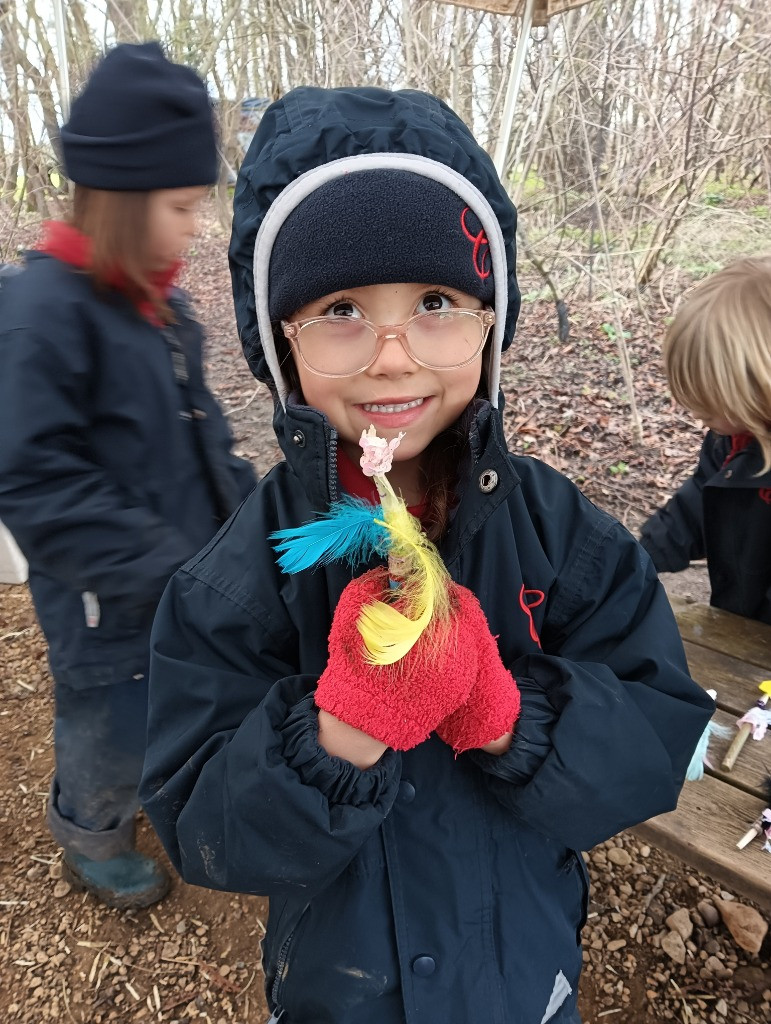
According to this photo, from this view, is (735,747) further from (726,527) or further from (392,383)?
(392,383)

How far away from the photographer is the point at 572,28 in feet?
18.4

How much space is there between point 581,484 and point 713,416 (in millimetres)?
2759

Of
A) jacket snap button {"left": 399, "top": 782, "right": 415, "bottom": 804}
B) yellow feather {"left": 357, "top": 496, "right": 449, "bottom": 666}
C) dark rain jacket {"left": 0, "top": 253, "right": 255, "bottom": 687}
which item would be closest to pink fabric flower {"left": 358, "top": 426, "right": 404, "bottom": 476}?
yellow feather {"left": 357, "top": 496, "right": 449, "bottom": 666}

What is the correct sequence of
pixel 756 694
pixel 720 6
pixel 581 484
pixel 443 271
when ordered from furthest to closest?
pixel 720 6 → pixel 581 484 → pixel 756 694 → pixel 443 271

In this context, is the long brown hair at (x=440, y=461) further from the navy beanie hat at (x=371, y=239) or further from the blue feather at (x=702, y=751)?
the blue feather at (x=702, y=751)

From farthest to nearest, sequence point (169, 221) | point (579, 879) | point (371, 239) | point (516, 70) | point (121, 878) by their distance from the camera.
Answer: point (516, 70), point (121, 878), point (169, 221), point (579, 879), point (371, 239)

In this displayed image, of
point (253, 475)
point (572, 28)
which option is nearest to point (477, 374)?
point (253, 475)

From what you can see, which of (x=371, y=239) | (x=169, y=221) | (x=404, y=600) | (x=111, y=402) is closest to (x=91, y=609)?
(x=111, y=402)

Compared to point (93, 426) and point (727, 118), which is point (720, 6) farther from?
point (93, 426)

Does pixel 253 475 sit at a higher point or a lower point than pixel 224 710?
lower

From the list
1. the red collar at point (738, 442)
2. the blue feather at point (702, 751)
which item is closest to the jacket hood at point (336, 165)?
the blue feather at point (702, 751)

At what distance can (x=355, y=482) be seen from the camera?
137cm

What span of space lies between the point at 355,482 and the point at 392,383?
0.24 meters

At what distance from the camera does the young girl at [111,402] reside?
1.83 metres
